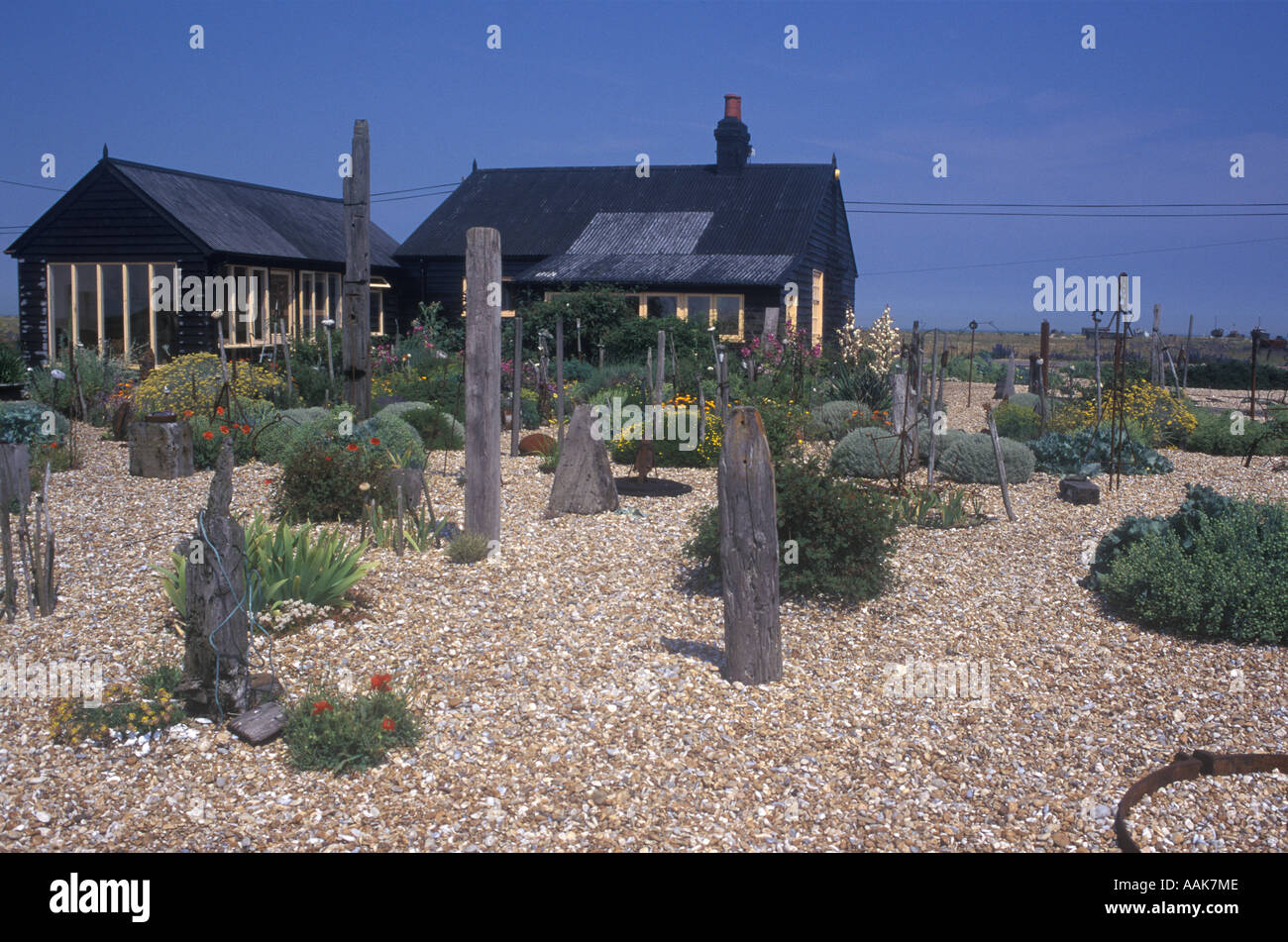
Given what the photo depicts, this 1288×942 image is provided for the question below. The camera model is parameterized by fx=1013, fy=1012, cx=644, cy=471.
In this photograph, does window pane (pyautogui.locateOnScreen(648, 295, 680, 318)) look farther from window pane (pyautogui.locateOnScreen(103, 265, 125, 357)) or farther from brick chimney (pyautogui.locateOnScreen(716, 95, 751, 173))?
window pane (pyautogui.locateOnScreen(103, 265, 125, 357))

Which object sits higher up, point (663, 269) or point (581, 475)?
point (663, 269)

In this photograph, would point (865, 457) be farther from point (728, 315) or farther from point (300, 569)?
point (728, 315)

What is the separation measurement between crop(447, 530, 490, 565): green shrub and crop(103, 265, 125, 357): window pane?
15600 mm

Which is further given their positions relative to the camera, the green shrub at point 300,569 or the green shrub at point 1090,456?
the green shrub at point 1090,456

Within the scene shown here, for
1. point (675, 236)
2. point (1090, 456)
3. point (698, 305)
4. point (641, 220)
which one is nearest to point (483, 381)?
point (1090, 456)

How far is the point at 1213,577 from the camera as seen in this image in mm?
6082

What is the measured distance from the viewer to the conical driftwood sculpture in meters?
8.51

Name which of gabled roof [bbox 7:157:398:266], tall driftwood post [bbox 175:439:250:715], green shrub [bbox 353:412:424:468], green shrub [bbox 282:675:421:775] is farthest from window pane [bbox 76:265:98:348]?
green shrub [bbox 282:675:421:775]

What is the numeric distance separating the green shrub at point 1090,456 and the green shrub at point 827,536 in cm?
537

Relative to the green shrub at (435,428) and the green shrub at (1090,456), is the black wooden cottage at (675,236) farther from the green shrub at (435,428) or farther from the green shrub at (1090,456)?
the green shrub at (435,428)

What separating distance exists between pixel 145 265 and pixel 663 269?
34.8 ft

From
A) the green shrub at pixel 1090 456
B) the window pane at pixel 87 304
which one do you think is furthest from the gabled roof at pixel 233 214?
the green shrub at pixel 1090 456

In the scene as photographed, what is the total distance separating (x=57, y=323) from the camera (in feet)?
65.9

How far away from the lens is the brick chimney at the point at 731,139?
26.3m
